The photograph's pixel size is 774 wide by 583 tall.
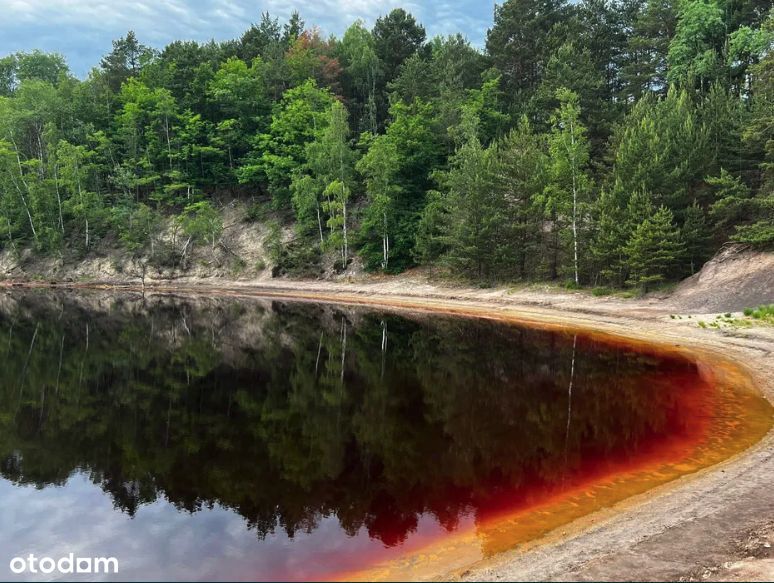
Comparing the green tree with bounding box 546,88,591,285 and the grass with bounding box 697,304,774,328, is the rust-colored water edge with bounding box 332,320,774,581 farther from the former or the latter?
the green tree with bounding box 546,88,591,285

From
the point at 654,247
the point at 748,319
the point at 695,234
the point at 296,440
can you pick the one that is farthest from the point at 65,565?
the point at 695,234

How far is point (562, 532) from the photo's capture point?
822 cm

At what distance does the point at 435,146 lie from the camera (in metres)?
56.0

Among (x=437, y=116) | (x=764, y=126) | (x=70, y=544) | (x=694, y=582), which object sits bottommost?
(x=70, y=544)

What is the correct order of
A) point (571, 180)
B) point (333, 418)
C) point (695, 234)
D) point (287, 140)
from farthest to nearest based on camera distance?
point (287, 140) < point (571, 180) < point (695, 234) < point (333, 418)

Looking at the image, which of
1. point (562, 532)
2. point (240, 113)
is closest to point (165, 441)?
point (562, 532)

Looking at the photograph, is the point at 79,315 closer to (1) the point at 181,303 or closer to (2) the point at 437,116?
(1) the point at 181,303

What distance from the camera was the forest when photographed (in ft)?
116

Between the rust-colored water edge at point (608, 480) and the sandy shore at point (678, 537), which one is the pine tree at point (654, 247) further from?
the sandy shore at point (678, 537)

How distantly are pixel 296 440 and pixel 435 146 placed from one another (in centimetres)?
4773

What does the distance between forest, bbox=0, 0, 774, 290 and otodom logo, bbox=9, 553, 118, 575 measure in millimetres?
33598

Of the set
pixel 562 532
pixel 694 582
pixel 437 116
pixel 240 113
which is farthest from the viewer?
pixel 240 113

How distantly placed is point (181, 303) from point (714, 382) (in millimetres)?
44300

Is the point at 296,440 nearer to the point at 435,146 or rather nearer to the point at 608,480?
the point at 608,480
